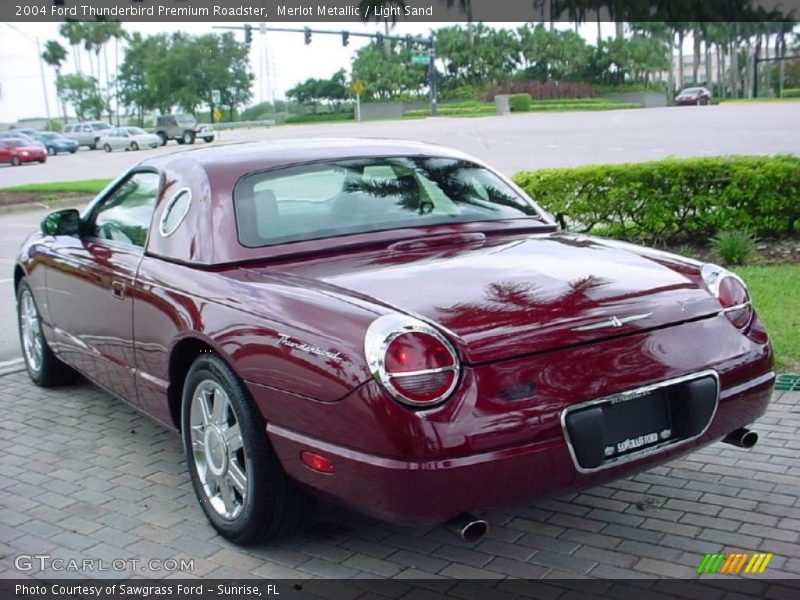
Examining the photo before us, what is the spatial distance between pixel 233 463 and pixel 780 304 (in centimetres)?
474

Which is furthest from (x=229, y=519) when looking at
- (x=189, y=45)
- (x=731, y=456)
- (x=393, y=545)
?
(x=189, y=45)

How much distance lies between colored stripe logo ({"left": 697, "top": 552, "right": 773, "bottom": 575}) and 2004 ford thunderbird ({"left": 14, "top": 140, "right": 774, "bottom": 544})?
0.42 metres

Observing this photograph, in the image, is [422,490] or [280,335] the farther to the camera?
[280,335]

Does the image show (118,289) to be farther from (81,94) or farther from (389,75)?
(81,94)

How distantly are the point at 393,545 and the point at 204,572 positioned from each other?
0.74m

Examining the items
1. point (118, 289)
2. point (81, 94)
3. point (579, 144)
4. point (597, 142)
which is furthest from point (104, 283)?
point (81, 94)

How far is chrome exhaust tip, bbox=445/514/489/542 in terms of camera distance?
3.19 metres

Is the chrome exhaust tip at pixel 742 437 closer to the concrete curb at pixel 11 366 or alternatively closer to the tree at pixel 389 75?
the concrete curb at pixel 11 366

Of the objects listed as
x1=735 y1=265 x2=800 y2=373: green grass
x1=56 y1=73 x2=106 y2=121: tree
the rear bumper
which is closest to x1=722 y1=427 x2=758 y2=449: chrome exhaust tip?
the rear bumper

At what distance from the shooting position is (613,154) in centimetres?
2342

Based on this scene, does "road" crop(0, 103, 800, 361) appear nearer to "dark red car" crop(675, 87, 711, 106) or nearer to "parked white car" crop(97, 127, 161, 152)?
"parked white car" crop(97, 127, 161, 152)

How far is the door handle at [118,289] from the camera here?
466 cm

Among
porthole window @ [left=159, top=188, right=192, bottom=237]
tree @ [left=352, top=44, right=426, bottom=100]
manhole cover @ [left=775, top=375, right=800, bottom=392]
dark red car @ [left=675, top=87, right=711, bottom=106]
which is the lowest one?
manhole cover @ [left=775, top=375, right=800, bottom=392]

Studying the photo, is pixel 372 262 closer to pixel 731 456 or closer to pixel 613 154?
pixel 731 456
